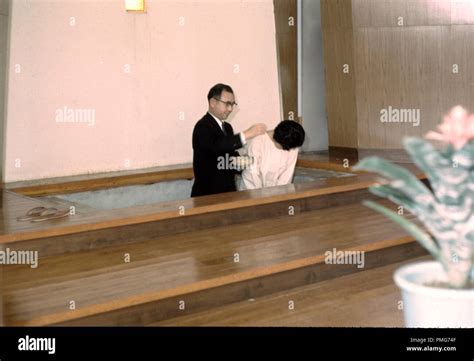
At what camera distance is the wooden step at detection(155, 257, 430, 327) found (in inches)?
125

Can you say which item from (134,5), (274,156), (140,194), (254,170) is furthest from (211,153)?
(134,5)

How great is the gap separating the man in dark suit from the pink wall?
116 centimetres

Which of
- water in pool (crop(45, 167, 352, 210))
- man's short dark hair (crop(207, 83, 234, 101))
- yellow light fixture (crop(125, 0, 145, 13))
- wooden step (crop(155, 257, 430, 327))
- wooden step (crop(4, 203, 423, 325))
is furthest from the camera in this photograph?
yellow light fixture (crop(125, 0, 145, 13))

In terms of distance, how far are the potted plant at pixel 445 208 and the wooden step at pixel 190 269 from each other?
152 centimetres

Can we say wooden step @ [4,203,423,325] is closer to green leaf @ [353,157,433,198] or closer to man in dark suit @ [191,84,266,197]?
man in dark suit @ [191,84,266,197]

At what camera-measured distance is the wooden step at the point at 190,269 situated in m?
2.97

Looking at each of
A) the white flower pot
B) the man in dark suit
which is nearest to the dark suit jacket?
the man in dark suit

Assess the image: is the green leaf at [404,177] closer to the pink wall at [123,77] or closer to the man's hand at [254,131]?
the man's hand at [254,131]

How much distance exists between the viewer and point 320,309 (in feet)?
11.0

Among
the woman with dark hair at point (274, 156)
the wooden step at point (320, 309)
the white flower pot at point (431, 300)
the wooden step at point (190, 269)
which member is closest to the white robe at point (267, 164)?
the woman with dark hair at point (274, 156)

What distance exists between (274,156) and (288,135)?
204 millimetres

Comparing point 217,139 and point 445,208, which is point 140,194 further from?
point 445,208

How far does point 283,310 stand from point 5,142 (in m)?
2.96

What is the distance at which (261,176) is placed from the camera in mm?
5121
